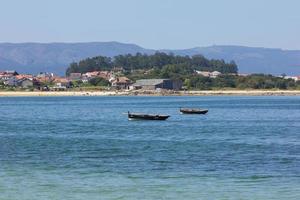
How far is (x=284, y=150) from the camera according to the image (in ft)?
121

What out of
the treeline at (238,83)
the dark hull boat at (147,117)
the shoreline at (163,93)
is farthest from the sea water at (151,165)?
the treeline at (238,83)

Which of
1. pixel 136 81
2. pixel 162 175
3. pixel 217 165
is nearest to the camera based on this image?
pixel 162 175

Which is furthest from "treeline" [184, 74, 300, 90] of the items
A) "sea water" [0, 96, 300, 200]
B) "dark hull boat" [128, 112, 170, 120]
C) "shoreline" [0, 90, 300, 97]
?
"sea water" [0, 96, 300, 200]

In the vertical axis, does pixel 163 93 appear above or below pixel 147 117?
below

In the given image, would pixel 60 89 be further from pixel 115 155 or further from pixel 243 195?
pixel 243 195

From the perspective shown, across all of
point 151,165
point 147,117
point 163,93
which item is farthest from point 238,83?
point 151,165

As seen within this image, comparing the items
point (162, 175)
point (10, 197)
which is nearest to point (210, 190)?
point (162, 175)

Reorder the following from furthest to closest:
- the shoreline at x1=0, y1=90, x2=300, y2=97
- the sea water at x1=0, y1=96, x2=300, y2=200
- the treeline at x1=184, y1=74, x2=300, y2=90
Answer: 1. the treeline at x1=184, y1=74, x2=300, y2=90
2. the shoreline at x1=0, y1=90, x2=300, y2=97
3. the sea water at x1=0, y1=96, x2=300, y2=200

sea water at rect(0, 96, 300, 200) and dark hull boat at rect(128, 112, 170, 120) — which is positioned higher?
sea water at rect(0, 96, 300, 200)

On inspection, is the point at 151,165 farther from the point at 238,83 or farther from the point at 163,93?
the point at 238,83

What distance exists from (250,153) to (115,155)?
6.27m

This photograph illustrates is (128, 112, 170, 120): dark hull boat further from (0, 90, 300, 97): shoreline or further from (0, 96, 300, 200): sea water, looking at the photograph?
(0, 90, 300, 97): shoreline

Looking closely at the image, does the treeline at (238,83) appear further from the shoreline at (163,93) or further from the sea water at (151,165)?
the sea water at (151,165)

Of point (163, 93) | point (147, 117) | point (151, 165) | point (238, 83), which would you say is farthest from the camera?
point (238, 83)
